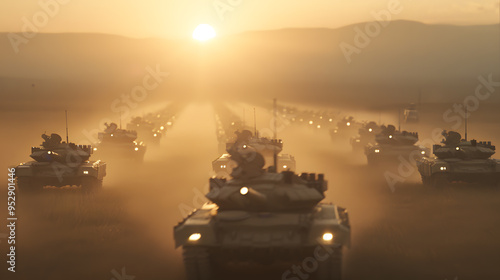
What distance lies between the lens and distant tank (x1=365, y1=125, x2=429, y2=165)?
33281 millimetres

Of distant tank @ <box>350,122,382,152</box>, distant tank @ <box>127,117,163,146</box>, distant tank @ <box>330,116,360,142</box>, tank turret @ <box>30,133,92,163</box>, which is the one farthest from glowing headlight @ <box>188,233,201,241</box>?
distant tank @ <box>330,116,360,142</box>

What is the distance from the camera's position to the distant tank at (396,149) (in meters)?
33.3

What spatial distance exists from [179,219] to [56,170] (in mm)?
7589

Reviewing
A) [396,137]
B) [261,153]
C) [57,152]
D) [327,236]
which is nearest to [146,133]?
[396,137]

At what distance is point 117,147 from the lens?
118 feet

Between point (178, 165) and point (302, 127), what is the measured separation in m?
43.7

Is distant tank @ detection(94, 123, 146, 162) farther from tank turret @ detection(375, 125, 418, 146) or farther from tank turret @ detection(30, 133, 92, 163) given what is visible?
tank turret @ detection(375, 125, 418, 146)

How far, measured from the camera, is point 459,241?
52.7 ft

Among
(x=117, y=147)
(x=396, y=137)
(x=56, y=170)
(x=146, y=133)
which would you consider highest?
(x=146, y=133)

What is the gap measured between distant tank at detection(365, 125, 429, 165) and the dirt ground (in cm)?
95

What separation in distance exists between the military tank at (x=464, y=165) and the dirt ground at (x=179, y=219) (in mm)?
495

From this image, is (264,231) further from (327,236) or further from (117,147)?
(117,147)

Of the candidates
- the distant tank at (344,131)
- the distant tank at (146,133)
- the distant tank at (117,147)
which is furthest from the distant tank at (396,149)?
the distant tank at (146,133)

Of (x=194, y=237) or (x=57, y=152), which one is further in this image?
(x=57, y=152)
